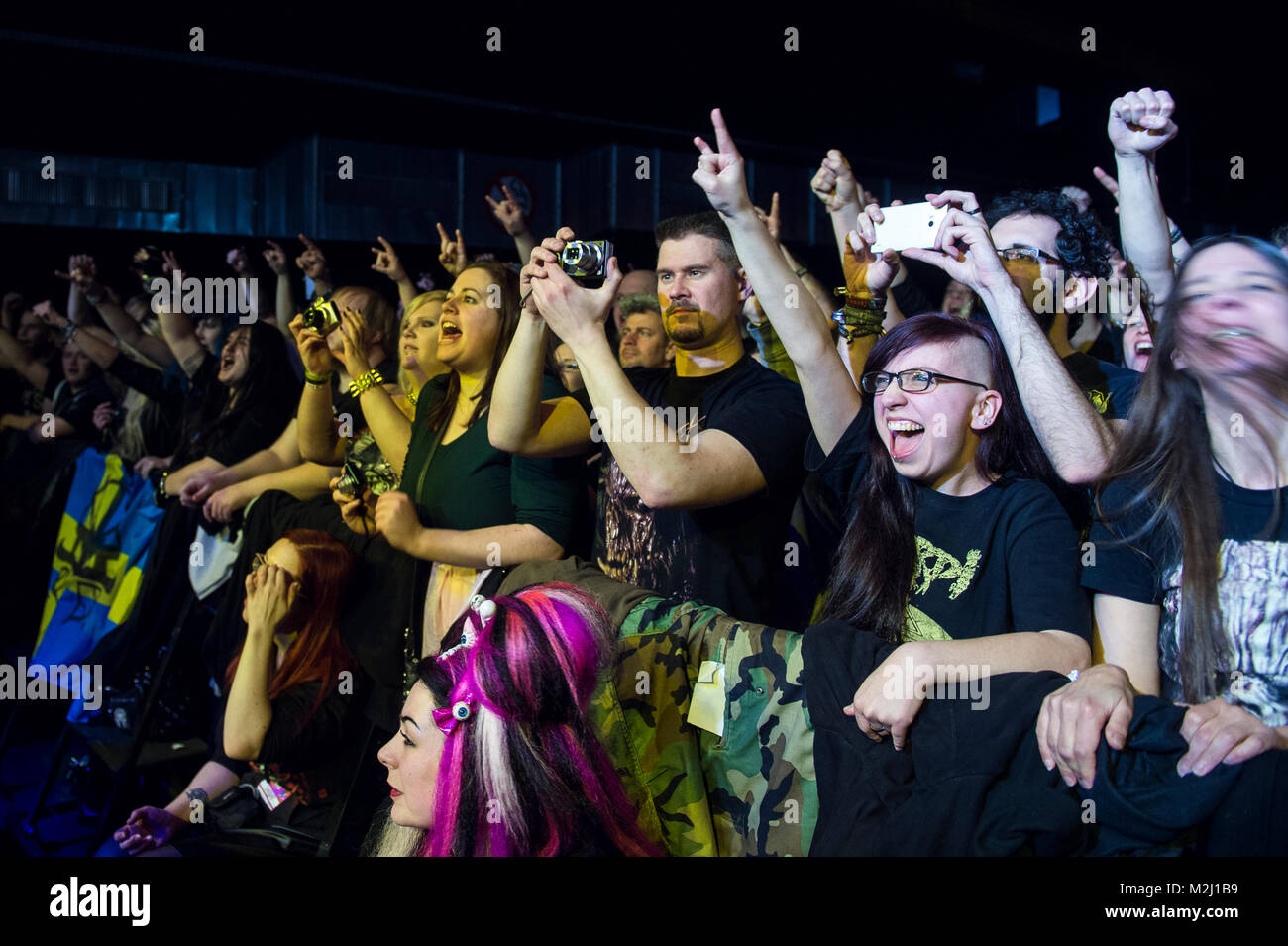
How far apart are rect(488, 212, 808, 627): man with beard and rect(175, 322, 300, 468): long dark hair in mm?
1617

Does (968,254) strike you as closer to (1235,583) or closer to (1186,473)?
(1186,473)

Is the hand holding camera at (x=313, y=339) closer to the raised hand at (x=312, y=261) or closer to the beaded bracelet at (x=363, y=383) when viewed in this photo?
the beaded bracelet at (x=363, y=383)

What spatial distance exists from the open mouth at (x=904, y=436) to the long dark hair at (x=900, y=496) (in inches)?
2.7

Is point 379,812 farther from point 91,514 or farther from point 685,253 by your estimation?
→ point 91,514

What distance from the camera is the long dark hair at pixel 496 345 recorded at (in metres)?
2.45

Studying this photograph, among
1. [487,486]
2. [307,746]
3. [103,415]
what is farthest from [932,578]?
[103,415]

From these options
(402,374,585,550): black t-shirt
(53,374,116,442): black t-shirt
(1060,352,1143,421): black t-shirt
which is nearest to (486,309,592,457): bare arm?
(402,374,585,550): black t-shirt

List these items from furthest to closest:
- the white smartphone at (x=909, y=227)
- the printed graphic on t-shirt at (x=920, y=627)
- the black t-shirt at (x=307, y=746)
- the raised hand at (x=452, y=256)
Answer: the raised hand at (x=452, y=256) < the black t-shirt at (x=307, y=746) < the white smartphone at (x=909, y=227) < the printed graphic on t-shirt at (x=920, y=627)

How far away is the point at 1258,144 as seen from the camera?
3.21m

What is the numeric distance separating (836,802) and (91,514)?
10.7ft

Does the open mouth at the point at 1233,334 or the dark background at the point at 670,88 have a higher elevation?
the dark background at the point at 670,88

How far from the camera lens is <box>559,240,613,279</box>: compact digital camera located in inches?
73.0

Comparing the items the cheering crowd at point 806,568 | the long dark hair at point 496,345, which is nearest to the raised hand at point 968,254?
the cheering crowd at point 806,568
